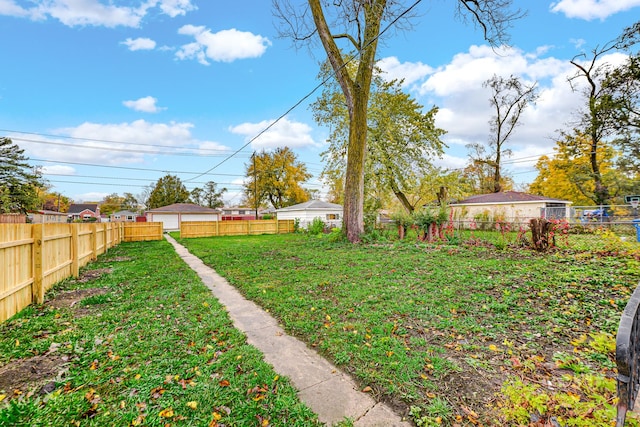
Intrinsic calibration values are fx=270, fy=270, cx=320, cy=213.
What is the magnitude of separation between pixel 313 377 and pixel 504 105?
25610 mm

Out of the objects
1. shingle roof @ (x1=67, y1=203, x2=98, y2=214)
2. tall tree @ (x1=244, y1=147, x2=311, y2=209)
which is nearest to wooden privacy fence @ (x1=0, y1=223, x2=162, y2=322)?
tall tree @ (x1=244, y1=147, x2=311, y2=209)

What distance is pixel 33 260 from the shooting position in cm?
410

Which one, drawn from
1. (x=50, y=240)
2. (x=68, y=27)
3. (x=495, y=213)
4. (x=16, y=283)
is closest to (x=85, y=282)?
(x=50, y=240)

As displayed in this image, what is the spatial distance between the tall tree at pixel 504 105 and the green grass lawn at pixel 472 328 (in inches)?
747

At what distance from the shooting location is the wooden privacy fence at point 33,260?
3.39 meters

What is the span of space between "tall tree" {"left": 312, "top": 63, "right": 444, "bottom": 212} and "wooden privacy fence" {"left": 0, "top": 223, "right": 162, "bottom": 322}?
509 inches

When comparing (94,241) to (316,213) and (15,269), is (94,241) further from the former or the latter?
(316,213)

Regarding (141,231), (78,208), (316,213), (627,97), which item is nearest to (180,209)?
(141,231)

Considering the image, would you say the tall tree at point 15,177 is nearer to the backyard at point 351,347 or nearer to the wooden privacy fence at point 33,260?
the wooden privacy fence at point 33,260

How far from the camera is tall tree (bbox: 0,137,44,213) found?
18156 mm

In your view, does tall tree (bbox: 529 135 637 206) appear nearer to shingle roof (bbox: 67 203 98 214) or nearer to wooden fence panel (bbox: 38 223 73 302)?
wooden fence panel (bbox: 38 223 73 302)

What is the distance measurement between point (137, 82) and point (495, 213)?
2473 centimetres

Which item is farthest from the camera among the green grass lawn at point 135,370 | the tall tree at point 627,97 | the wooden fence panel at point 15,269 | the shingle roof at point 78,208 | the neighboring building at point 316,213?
the shingle roof at point 78,208

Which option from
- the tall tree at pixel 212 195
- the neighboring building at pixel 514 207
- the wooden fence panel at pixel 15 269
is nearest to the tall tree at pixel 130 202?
the tall tree at pixel 212 195
